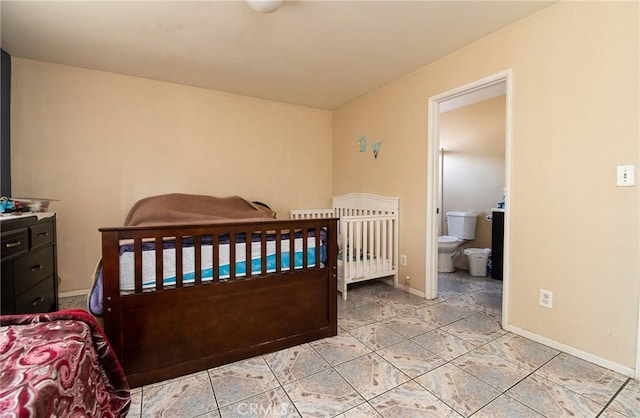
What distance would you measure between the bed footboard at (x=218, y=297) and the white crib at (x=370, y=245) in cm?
83

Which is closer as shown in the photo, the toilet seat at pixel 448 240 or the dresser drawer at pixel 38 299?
the dresser drawer at pixel 38 299

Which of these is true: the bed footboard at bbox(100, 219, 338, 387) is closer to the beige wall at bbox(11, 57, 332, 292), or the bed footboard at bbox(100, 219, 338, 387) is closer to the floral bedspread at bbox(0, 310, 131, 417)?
the floral bedspread at bbox(0, 310, 131, 417)

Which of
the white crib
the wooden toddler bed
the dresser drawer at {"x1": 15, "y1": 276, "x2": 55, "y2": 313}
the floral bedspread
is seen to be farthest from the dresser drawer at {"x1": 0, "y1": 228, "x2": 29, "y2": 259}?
the white crib

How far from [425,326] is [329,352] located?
0.81m

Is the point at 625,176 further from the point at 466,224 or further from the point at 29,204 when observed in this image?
the point at 29,204

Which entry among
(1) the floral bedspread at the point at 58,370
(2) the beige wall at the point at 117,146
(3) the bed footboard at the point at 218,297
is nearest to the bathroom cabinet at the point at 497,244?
(3) the bed footboard at the point at 218,297

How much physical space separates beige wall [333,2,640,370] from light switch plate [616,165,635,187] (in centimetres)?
3

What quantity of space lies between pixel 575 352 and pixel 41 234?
3579 mm

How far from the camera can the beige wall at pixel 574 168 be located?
161 cm

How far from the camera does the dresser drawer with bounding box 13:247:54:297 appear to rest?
1.73 meters

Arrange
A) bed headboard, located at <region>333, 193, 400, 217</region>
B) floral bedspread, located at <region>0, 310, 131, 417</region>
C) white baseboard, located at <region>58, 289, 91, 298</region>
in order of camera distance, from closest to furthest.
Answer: floral bedspread, located at <region>0, 310, 131, 417</region> < white baseboard, located at <region>58, 289, 91, 298</region> < bed headboard, located at <region>333, 193, 400, 217</region>

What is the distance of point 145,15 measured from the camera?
77.6 inches

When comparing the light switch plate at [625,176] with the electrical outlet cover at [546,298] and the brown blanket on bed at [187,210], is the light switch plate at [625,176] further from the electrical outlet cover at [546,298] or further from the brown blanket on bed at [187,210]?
the brown blanket on bed at [187,210]

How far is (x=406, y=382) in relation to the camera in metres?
1.54
